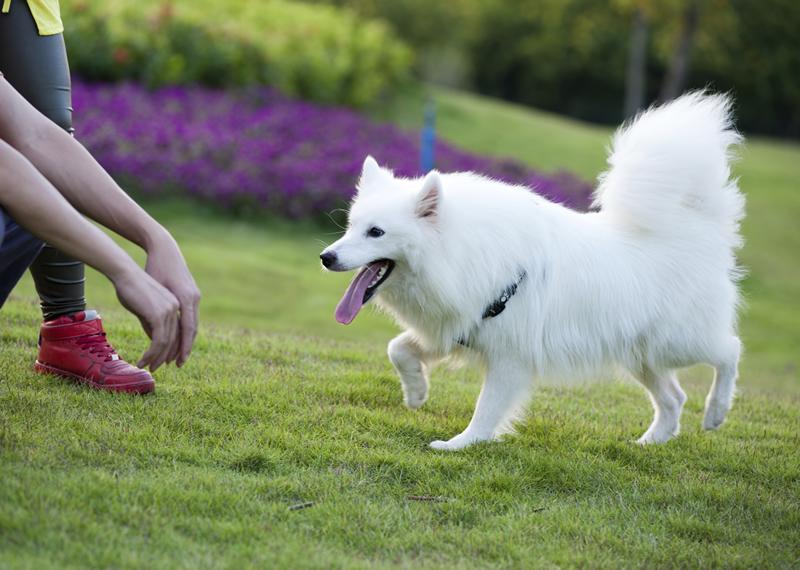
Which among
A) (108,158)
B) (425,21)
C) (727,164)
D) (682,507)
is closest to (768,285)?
(108,158)

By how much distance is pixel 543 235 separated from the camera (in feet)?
12.8

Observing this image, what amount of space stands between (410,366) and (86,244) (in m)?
2.27

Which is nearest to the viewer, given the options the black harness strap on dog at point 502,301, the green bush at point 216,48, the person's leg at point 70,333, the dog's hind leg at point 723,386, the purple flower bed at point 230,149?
the person's leg at point 70,333

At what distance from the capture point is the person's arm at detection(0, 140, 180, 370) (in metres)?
1.91

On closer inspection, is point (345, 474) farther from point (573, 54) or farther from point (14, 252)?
point (573, 54)

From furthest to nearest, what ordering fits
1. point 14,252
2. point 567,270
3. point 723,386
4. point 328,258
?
point 723,386 → point 567,270 → point 328,258 → point 14,252

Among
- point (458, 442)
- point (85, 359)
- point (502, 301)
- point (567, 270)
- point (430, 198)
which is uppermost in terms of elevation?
point (430, 198)

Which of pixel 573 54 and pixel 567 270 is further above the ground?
pixel 567 270

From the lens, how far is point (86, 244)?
1.96 m

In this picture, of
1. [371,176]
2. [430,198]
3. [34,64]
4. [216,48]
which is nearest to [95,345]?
[34,64]

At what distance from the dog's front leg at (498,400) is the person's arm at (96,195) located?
195cm

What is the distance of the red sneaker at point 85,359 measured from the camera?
370cm

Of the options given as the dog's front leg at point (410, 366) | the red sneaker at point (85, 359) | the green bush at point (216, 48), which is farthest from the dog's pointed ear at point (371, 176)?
the green bush at point (216, 48)

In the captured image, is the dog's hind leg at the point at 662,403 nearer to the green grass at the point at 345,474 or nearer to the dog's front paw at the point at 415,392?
the green grass at the point at 345,474
